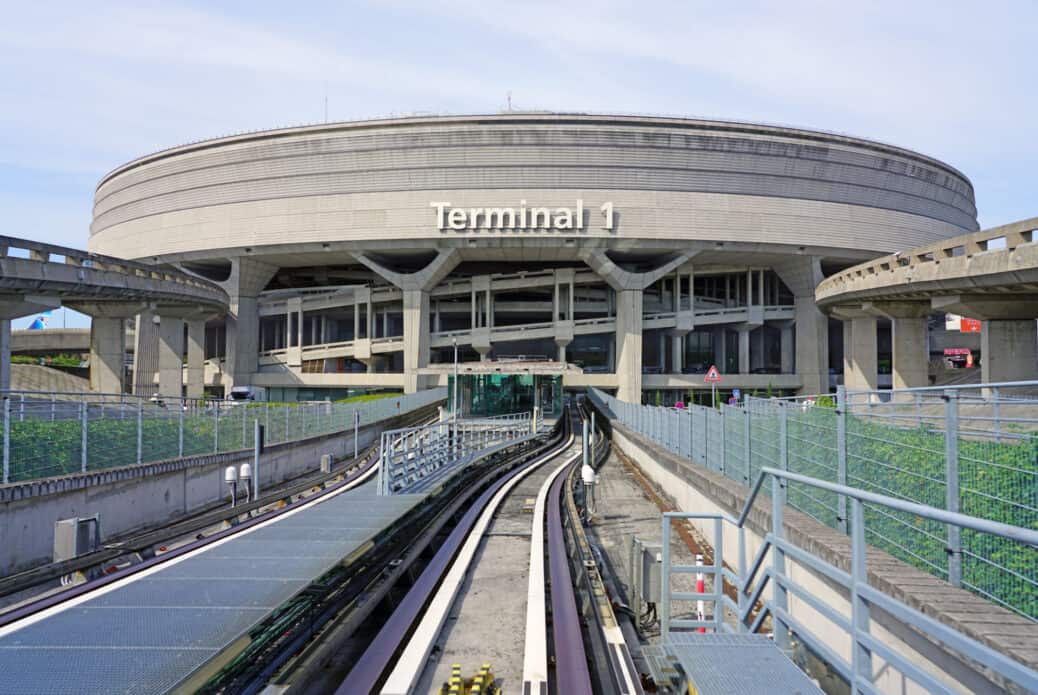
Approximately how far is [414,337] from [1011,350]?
4009cm

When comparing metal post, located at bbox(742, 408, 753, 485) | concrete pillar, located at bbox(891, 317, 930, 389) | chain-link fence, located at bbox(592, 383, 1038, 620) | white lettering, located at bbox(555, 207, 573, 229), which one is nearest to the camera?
chain-link fence, located at bbox(592, 383, 1038, 620)

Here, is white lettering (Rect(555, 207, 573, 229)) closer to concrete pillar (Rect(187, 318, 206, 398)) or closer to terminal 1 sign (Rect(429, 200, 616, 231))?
terminal 1 sign (Rect(429, 200, 616, 231))

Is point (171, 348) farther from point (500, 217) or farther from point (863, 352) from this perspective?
point (863, 352)

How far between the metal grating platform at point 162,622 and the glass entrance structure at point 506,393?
100ft

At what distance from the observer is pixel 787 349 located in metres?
60.2

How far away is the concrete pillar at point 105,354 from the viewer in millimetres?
39562

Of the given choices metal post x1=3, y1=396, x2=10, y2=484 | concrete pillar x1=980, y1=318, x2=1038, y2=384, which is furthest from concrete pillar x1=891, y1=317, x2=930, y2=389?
metal post x1=3, y1=396, x2=10, y2=484

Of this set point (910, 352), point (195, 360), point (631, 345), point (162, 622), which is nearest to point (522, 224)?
point (631, 345)

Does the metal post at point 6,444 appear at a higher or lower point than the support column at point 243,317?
lower

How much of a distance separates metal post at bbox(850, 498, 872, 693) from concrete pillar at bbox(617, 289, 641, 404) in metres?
50.4

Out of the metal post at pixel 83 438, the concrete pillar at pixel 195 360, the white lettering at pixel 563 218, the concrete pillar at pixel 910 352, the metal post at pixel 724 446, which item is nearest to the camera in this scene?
the metal post at pixel 724 446

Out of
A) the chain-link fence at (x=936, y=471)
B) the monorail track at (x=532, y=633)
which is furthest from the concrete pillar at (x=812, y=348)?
the chain-link fence at (x=936, y=471)

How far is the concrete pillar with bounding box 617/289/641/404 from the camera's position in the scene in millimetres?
54125

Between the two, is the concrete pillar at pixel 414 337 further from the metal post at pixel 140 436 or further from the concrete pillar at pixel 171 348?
→ the metal post at pixel 140 436
